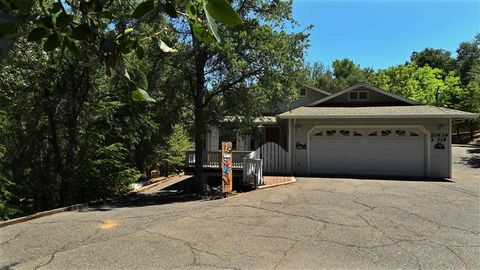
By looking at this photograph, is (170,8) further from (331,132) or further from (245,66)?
(331,132)

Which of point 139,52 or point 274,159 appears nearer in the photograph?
point 139,52

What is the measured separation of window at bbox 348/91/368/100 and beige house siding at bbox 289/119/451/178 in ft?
11.7

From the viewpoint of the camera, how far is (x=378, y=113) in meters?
18.0

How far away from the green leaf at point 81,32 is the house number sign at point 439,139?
18.5m

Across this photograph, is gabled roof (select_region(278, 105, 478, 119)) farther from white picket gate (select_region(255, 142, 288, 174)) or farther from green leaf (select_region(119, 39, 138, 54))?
green leaf (select_region(119, 39, 138, 54))

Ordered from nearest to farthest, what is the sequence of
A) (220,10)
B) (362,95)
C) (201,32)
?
(220,10) < (201,32) < (362,95)

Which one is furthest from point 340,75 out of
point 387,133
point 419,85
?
point 387,133

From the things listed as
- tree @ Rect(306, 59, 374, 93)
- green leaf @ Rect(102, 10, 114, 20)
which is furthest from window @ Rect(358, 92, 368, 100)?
tree @ Rect(306, 59, 374, 93)

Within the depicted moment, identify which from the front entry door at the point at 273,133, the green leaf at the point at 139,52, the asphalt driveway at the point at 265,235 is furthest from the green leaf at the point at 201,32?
the front entry door at the point at 273,133

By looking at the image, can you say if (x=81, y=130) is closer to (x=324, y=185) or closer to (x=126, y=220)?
(x=126, y=220)

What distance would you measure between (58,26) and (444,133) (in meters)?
18.9

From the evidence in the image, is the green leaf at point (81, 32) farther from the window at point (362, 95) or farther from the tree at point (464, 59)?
the tree at point (464, 59)

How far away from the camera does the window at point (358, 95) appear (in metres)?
21.5

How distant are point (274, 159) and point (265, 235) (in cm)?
1142
